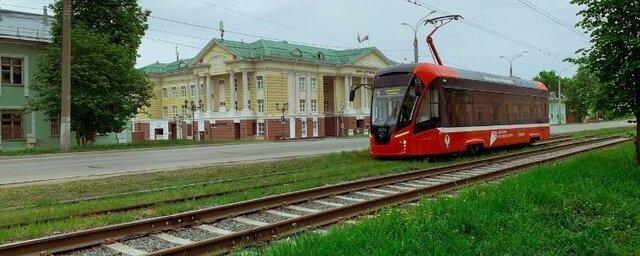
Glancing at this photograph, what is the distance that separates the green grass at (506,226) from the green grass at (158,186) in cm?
407

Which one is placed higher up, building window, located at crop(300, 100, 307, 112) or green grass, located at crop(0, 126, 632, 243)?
building window, located at crop(300, 100, 307, 112)

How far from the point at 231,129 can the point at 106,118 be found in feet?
120

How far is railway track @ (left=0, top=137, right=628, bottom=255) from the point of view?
695 cm

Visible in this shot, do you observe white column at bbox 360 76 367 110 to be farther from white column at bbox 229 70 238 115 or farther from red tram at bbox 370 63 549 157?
red tram at bbox 370 63 549 157

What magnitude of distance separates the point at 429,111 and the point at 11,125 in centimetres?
3014

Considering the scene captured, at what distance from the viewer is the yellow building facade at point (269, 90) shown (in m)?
66.8

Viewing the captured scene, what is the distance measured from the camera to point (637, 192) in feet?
31.0

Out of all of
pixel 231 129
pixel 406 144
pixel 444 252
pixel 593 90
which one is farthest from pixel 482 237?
pixel 231 129

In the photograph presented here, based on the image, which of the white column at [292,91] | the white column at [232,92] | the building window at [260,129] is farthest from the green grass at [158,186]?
the white column at [232,92]

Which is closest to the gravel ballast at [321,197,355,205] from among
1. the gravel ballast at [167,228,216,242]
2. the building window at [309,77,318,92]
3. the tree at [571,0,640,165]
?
the gravel ballast at [167,228,216,242]

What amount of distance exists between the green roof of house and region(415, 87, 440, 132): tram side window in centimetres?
4861

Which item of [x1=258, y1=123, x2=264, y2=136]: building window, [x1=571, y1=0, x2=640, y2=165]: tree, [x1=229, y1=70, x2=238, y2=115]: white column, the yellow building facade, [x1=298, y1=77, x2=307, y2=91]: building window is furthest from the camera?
[x1=298, y1=77, x2=307, y2=91]: building window

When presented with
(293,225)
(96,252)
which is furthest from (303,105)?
(96,252)

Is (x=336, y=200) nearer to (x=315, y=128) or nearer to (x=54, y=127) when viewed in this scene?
(x=54, y=127)
